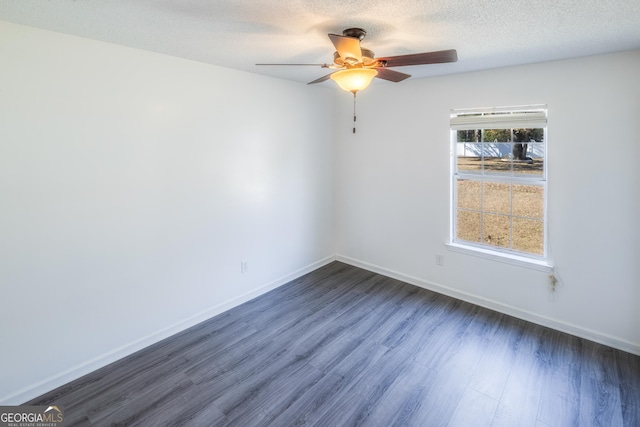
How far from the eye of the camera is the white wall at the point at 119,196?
2.08 metres

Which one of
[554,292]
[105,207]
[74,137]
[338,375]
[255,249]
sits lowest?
[338,375]

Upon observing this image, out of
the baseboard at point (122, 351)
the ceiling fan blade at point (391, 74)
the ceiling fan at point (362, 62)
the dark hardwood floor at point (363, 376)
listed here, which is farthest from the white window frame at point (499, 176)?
the baseboard at point (122, 351)

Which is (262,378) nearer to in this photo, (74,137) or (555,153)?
(74,137)

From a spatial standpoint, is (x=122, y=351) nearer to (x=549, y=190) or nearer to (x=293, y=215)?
(x=293, y=215)

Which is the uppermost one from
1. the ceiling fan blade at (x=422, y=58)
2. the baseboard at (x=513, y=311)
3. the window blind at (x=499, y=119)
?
the ceiling fan blade at (x=422, y=58)

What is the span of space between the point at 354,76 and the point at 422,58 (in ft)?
1.36

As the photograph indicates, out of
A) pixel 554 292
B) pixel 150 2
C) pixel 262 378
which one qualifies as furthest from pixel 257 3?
pixel 554 292

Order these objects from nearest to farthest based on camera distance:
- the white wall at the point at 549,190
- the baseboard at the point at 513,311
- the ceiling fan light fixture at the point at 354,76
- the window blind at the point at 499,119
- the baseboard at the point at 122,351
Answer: the ceiling fan light fixture at the point at 354,76, the baseboard at the point at 122,351, the white wall at the point at 549,190, the baseboard at the point at 513,311, the window blind at the point at 499,119

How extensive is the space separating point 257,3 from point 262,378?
7.92 feet

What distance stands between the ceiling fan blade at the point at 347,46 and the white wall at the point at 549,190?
6.14 ft

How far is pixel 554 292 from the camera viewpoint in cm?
293

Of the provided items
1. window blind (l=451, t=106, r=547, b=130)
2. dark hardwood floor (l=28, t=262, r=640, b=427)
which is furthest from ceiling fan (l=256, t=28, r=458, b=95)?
dark hardwood floor (l=28, t=262, r=640, b=427)

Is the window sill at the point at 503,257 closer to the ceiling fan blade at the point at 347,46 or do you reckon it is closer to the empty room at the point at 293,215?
the empty room at the point at 293,215

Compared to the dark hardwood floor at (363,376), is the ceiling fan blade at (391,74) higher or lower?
higher
